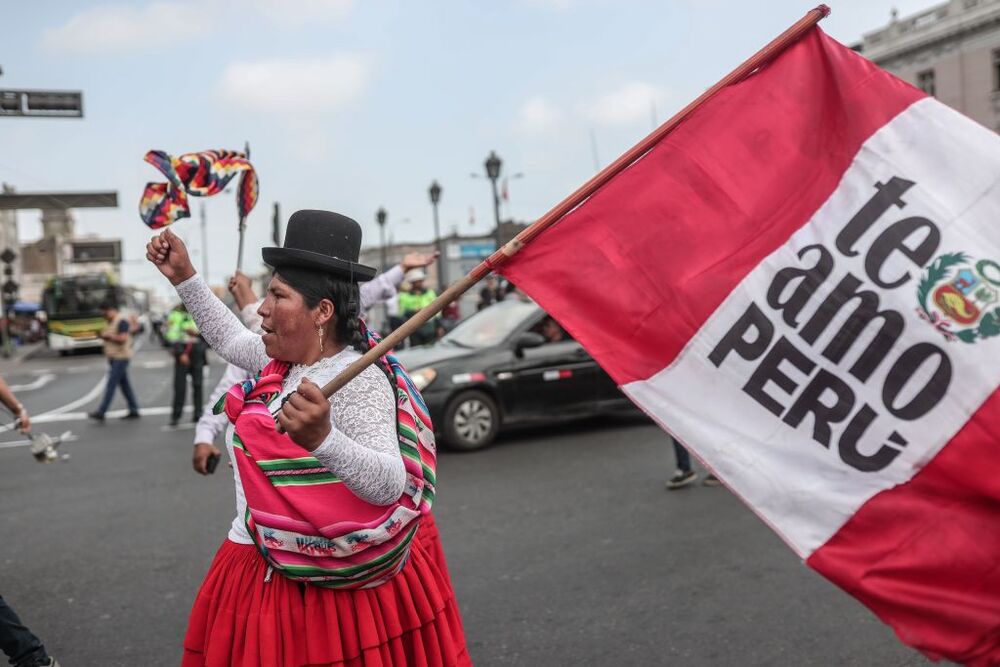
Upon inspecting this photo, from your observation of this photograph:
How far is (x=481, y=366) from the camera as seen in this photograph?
9195 millimetres

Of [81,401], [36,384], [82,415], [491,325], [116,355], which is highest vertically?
[491,325]

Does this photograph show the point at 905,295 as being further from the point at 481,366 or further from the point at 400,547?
the point at 481,366

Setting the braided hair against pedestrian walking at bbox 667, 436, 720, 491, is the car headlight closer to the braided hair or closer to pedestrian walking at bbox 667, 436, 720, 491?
pedestrian walking at bbox 667, 436, 720, 491

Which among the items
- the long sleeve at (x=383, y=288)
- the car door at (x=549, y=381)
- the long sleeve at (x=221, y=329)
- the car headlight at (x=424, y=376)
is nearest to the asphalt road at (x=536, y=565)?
the car door at (x=549, y=381)

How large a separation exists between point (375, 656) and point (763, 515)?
40.3 inches

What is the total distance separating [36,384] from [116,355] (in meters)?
9.52

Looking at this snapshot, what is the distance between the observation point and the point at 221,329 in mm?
2900

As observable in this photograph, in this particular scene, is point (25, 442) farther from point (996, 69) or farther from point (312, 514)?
point (996, 69)

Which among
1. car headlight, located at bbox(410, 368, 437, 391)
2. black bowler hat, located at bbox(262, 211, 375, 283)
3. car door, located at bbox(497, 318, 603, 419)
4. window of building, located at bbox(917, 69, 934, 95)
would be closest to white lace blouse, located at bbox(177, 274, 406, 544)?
black bowler hat, located at bbox(262, 211, 375, 283)

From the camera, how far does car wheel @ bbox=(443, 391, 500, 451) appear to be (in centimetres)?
902

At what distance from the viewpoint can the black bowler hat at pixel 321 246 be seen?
230 centimetres

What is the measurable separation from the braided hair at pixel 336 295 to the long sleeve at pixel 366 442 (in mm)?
165

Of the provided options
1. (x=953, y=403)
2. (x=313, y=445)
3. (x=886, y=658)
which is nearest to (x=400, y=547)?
(x=313, y=445)

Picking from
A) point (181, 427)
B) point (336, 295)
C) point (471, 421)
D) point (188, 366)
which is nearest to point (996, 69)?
point (188, 366)
